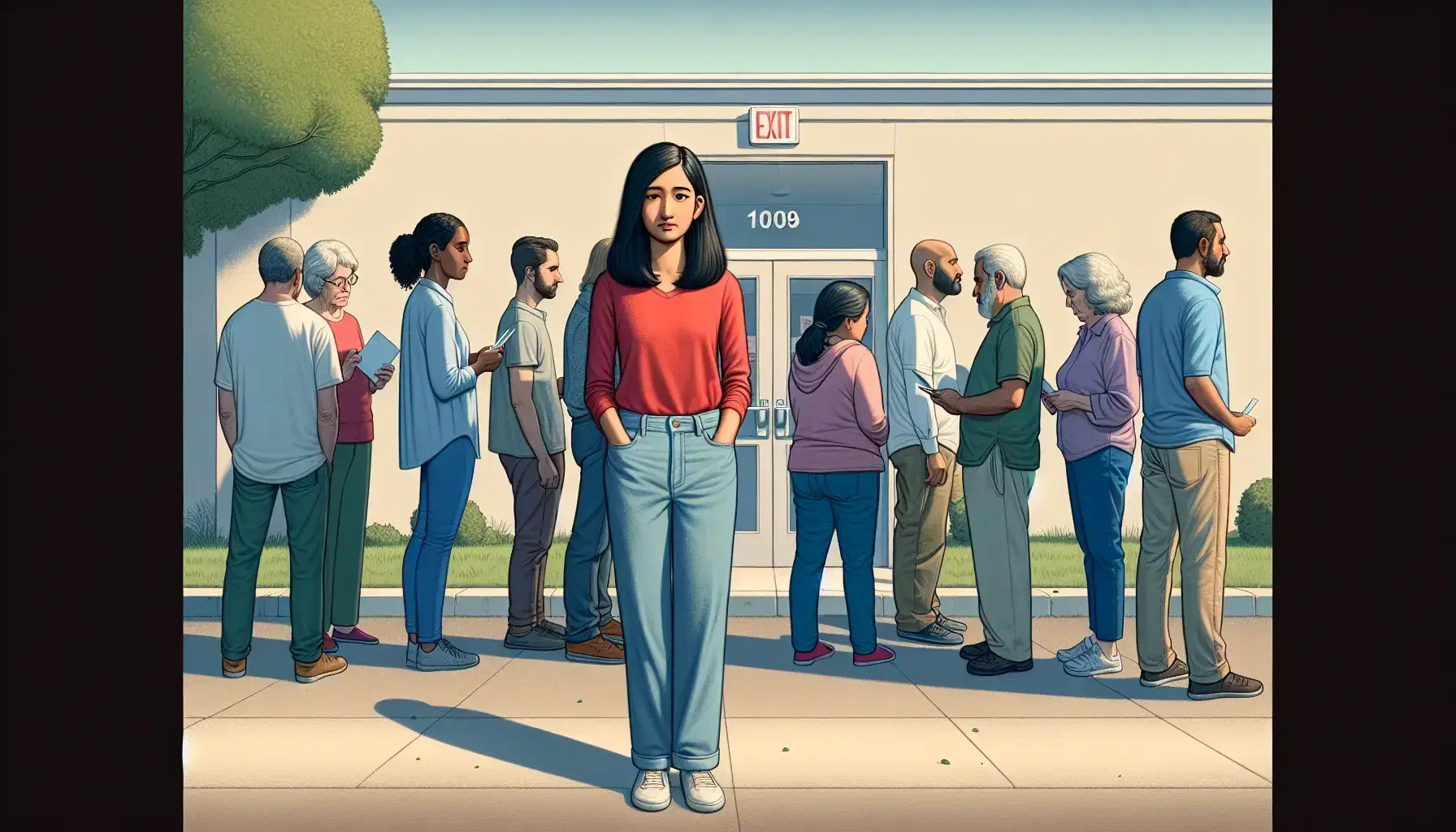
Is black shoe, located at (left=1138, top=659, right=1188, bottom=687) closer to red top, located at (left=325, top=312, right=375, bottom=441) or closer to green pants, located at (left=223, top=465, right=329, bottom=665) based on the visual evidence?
green pants, located at (left=223, top=465, right=329, bottom=665)

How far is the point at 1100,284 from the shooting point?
18.8 feet

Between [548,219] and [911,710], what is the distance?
6.57 meters

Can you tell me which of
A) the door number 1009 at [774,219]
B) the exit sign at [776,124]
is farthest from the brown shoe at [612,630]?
the exit sign at [776,124]

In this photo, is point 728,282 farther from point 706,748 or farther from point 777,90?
point 777,90

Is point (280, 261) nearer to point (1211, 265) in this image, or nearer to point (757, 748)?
point (757, 748)

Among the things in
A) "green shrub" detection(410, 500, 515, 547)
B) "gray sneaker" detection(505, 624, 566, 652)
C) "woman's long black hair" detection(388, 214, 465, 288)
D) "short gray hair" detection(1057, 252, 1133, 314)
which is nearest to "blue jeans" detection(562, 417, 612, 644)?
"gray sneaker" detection(505, 624, 566, 652)

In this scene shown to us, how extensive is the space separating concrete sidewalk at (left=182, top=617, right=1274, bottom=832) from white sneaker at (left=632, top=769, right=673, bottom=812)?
0.15ft

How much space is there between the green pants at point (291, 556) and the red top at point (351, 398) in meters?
0.51

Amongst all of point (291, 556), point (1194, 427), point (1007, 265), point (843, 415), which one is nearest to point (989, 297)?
point (1007, 265)

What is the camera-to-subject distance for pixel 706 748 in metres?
3.88

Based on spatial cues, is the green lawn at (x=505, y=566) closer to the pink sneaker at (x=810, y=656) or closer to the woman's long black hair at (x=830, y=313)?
the pink sneaker at (x=810, y=656)

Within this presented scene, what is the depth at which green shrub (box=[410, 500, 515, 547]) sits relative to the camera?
34.0ft

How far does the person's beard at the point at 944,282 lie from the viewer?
256 inches

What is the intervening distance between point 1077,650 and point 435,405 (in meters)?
3.41
